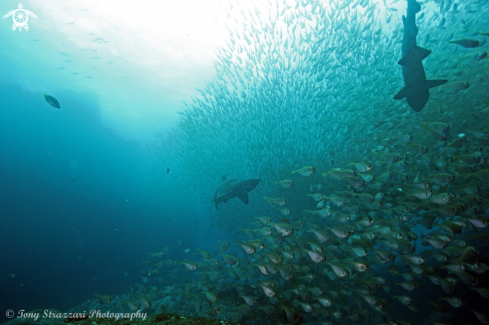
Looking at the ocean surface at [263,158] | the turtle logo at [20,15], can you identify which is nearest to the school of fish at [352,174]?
the ocean surface at [263,158]

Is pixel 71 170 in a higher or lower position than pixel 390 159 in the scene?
higher

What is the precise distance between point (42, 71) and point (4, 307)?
83.0ft

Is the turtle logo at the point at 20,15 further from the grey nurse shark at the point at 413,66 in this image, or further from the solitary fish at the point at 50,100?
the grey nurse shark at the point at 413,66

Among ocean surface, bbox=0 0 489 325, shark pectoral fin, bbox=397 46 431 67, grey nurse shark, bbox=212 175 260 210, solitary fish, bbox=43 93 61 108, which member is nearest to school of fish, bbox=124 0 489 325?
ocean surface, bbox=0 0 489 325

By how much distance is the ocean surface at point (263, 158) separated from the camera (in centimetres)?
619

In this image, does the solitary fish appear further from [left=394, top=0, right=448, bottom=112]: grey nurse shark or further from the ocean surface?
[left=394, top=0, right=448, bottom=112]: grey nurse shark

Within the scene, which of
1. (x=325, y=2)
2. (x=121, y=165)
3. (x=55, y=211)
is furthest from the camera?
(x=121, y=165)

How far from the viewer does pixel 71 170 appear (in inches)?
1506

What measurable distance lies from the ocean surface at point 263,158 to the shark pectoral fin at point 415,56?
0.04 metres

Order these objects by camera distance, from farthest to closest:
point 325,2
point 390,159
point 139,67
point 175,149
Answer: point 175,149 < point 139,67 < point 325,2 < point 390,159

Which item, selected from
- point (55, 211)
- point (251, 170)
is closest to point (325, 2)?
point (251, 170)

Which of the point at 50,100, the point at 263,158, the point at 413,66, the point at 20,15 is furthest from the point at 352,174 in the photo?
the point at 20,15

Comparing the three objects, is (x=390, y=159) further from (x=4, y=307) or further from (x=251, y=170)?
(x=4, y=307)

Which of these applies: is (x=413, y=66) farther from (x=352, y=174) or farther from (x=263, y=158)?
(x=263, y=158)
